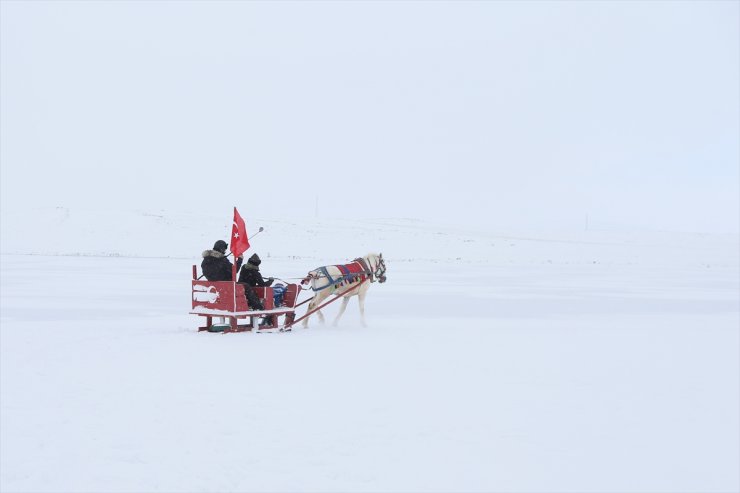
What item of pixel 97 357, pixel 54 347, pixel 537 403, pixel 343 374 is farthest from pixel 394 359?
pixel 54 347

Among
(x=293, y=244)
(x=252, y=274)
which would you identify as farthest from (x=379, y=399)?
(x=293, y=244)

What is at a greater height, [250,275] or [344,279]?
[250,275]

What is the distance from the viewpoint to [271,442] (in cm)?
579

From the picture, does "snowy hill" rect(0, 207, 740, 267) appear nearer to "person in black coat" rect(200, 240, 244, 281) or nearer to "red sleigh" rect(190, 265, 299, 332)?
"red sleigh" rect(190, 265, 299, 332)

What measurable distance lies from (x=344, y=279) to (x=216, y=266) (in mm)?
2312

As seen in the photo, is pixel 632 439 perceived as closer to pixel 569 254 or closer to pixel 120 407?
pixel 120 407

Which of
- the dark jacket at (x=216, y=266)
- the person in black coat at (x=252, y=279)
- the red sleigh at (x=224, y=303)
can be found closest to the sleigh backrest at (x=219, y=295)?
A: the red sleigh at (x=224, y=303)

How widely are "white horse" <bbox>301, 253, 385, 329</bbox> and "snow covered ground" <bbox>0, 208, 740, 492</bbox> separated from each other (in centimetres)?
51

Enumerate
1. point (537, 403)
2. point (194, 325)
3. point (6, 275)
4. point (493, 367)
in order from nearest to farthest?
point (537, 403) → point (493, 367) → point (194, 325) → point (6, 275)

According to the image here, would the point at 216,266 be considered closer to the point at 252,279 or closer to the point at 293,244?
the point at 252,279

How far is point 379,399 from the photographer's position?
7195 millimetres

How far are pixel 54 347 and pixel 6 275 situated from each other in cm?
1638

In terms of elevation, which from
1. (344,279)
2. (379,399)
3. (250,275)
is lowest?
(379,399)

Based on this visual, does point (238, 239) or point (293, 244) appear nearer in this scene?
point (238, 239)
